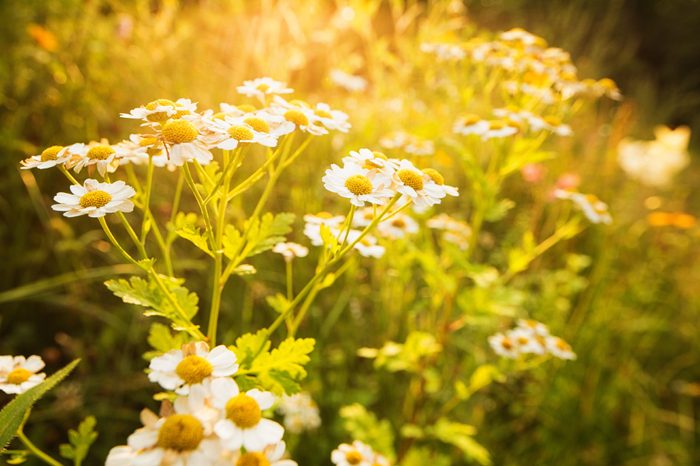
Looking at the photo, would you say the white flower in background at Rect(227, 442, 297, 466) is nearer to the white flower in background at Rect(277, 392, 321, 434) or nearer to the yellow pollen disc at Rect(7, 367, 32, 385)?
the yellow pollen disc at Rect(7, 367, 32, 385)

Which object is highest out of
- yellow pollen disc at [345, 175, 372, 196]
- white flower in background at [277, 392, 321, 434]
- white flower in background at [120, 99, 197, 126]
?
yellow pollen disc at [345, 175, 372, 196]

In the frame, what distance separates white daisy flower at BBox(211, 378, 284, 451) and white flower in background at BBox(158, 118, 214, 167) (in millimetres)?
329

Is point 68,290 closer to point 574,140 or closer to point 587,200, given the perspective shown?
point 587,200

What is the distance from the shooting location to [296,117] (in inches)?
40.8

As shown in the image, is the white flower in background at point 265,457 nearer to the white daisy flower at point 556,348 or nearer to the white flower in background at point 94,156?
the white flower in background at point 94,156

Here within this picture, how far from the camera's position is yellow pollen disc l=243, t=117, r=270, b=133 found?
965mm

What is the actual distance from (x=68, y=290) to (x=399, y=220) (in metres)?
1.39

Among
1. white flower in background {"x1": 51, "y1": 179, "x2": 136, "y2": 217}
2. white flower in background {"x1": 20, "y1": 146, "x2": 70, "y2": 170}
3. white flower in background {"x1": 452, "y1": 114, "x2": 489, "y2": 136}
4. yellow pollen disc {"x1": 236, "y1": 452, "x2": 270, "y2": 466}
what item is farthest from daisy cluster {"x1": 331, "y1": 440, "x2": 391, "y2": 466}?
white flower in background {"x1": 452, "y1": 114, "x2": 489, "y2": 136}

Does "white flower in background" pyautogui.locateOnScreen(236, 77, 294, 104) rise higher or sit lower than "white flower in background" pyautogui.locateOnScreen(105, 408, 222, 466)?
higher

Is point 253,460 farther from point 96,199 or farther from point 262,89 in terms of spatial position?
point 262,89

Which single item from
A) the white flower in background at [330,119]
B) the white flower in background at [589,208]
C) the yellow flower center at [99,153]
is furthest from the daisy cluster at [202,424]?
the white flower in background at [589,208]

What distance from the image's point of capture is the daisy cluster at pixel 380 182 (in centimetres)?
90

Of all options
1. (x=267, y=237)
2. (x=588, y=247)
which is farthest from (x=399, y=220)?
(x=588, y=247)

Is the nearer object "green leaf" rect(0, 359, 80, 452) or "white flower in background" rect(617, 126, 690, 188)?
"green leaf" rect(0, 359, 80, 452)
